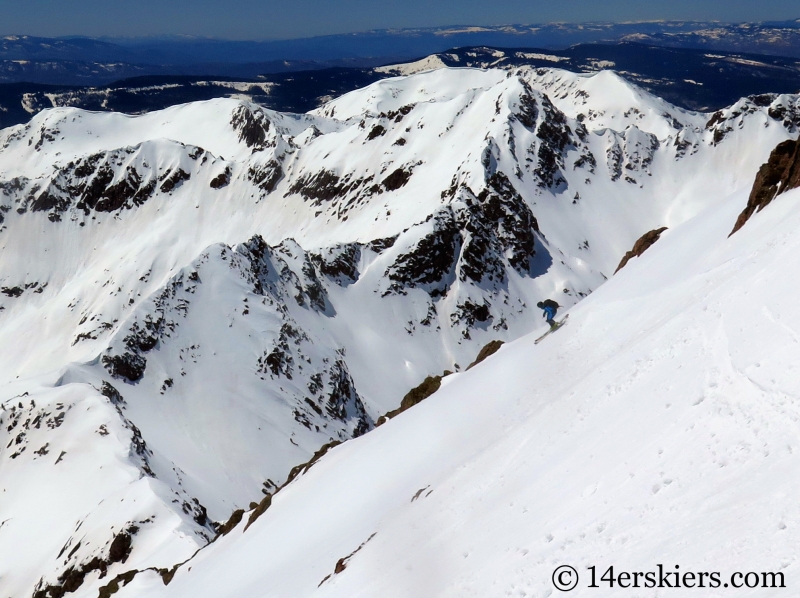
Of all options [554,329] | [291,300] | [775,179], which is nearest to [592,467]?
[554,329]

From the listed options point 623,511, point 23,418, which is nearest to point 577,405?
point 623,511

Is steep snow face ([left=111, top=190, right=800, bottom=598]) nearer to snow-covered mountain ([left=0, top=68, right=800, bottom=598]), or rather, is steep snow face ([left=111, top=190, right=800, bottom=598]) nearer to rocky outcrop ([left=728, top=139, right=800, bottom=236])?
snow-covered mountain ([left=0, top=68, right=800, bottom=598])

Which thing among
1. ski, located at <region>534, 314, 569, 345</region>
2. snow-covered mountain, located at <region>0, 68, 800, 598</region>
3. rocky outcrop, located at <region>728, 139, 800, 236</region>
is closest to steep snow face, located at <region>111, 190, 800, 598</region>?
snow-covered mountain, located at <region>0, 68, 800, 598</region>

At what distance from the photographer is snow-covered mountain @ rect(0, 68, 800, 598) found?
37.8 meters

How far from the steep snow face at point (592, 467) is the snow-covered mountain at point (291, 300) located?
0.45 m

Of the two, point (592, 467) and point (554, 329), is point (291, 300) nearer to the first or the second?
point (554, 329)

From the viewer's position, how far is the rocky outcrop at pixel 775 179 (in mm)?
29180

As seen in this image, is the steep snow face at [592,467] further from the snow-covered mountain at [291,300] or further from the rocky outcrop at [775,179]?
the rocky outcrop at [775,179]

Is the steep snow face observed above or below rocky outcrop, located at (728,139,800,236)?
below

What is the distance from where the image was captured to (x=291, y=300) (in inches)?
3492

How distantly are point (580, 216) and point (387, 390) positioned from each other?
7907cm

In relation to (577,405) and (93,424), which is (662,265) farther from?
(93,424)

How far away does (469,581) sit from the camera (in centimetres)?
1489

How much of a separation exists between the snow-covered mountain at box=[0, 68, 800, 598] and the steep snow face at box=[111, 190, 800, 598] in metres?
0.45
